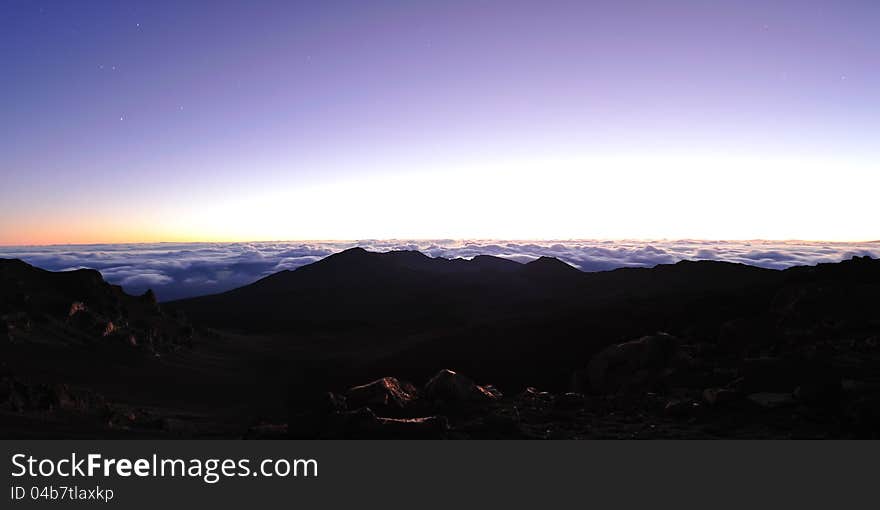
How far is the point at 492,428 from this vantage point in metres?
9.24

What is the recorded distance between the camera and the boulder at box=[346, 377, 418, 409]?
1276 centimetres

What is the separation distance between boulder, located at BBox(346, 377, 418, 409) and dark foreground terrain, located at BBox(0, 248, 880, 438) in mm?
65

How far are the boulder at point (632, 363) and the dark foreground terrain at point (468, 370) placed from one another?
97 mm

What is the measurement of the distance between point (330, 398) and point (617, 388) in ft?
44.2

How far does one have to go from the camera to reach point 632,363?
1984 centimetres

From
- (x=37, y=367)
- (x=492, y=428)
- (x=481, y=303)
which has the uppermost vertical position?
(x=492, y=428)

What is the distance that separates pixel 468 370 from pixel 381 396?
693 inches

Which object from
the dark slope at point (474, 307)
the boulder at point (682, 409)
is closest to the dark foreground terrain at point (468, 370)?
the boulder at point (682, 409)

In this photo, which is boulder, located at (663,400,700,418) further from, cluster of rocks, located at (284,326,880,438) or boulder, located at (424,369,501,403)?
boulder, located at (424,369,501,403)

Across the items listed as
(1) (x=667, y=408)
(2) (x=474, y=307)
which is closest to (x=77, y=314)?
(1) (x=667, y=408)

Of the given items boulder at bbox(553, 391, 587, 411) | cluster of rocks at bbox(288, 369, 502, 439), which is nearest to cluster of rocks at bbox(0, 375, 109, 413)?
cluster of rocks at bbox(288, 369, 502, 439)
